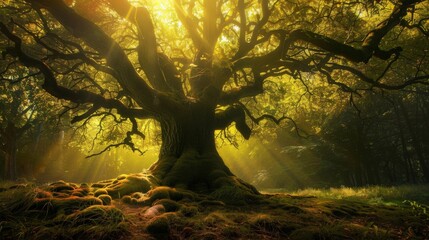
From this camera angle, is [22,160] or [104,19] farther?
[22,160]

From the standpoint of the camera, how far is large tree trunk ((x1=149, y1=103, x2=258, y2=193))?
372 inches

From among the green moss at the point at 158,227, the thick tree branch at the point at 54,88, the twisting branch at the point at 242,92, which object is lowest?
the green moss at the point at 158,227

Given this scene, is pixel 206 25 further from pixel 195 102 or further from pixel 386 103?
pixel 386 103

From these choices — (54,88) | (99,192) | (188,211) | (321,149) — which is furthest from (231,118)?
(321,149)

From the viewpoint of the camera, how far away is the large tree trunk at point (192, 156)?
945 centimetres

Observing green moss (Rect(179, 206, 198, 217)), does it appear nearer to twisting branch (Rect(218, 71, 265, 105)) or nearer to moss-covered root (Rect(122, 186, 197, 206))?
moss-covered root (Rect(122, 186, 197, 206))

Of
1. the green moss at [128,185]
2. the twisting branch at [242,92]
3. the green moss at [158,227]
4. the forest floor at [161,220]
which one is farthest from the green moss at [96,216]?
the twisting branch at [242,92]

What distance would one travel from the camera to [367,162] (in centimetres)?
3025

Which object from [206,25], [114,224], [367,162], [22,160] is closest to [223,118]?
[206,25]

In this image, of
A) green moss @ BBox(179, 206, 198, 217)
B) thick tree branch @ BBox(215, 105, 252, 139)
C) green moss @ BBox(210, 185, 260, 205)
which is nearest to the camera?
green moss @ BBox(179, 206, 198, 217)

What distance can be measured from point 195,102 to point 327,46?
5.09 metres

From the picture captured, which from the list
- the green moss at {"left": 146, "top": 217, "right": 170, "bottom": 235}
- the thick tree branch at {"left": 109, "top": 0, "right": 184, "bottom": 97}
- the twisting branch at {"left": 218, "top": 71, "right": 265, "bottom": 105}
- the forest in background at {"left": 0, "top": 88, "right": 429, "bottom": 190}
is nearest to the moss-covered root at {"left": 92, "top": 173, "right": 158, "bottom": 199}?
the green moss at {"left": 146, "top": 217, "right": 170, "bottom": 235}

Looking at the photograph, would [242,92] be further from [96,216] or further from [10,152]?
[10,152]

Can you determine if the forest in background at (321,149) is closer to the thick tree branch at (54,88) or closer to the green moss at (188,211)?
the thick tree branch at (54,88)
